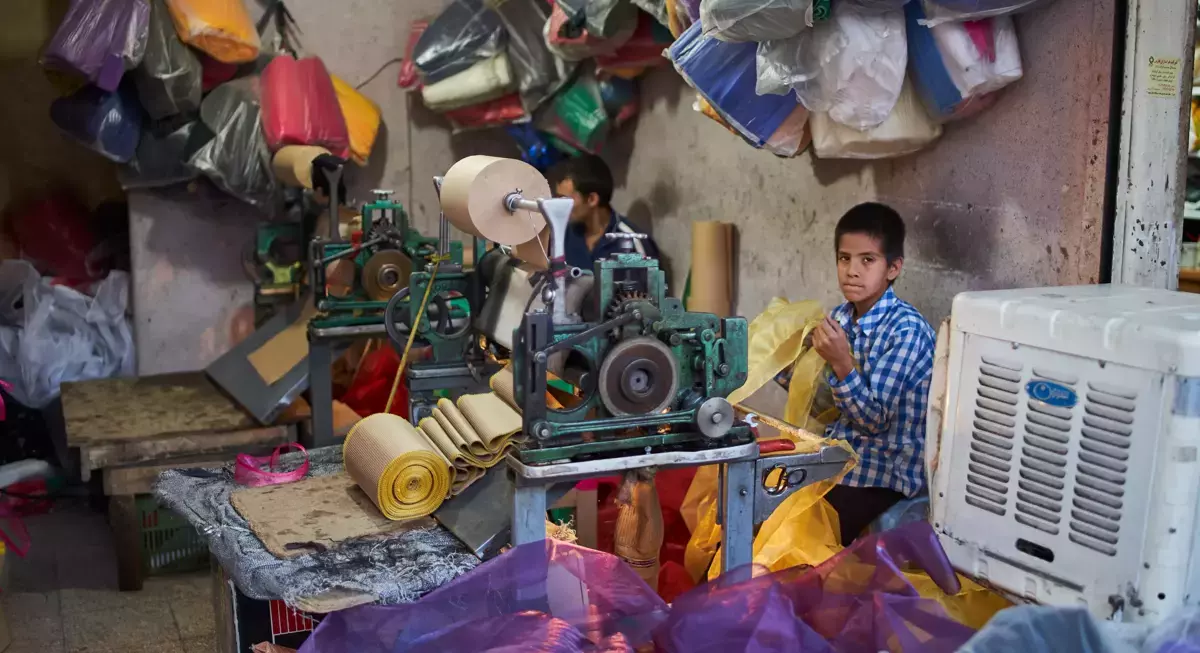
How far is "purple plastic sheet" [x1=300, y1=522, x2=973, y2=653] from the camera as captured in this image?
1955mm

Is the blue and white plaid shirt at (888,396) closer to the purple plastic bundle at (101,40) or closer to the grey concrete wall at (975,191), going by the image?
the grey concrete wall at (975,191)

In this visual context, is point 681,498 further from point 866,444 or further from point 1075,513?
point 1075,513

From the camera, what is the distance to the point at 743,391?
2939mm

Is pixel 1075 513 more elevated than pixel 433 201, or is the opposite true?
pixel 433 201

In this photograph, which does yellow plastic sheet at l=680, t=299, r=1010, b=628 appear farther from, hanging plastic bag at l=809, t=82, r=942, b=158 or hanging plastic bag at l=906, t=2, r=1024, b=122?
hanging plastic bag at l=906, t=2, r=1024, b=122

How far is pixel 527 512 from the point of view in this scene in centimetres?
207

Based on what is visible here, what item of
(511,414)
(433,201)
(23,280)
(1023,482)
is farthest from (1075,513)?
(23,280)

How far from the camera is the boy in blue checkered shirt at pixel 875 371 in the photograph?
8.79ft

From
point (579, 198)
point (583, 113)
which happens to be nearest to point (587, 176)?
point (579, 198)

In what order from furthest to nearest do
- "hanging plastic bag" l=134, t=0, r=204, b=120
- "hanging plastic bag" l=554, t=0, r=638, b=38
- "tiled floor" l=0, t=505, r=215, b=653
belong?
1. "hanging plastic bag" l=134, t=0, r=204, b=120
2. "hanging plastic bag" l=554, t=0, r=638, b=38
3. "tiled floor" l=0, t=505, r=215, b=653

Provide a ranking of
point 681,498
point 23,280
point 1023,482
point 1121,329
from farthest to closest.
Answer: point 23,280 < point 681,498 < point 1023,482 < point 1121,329

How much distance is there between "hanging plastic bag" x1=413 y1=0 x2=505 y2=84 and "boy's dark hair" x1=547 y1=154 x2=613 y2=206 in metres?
0.69

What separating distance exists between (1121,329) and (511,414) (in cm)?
117

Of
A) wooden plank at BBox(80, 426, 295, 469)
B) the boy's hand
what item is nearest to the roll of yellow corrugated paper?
the boy's hand
